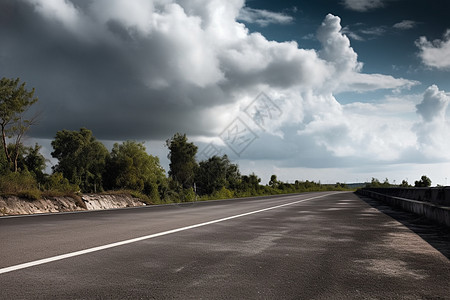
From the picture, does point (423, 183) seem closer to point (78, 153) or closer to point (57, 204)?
point (78, 153)

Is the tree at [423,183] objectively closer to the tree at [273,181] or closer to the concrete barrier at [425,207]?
the tree at [273,181]

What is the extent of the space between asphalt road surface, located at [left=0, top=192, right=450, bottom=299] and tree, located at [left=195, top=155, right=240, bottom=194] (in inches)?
3233

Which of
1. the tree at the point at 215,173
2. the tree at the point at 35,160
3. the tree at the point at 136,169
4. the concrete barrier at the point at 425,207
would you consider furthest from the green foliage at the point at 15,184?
the tree at the point at 215,173

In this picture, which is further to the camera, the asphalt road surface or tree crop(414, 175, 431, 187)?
tree crop(414, 175, 431, 187)

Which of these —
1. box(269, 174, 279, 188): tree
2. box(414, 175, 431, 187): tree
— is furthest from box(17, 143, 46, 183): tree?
box(414, 175, 431, 187): tree

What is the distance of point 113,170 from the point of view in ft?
206

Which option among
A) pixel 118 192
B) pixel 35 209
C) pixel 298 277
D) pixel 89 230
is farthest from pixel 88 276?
pixel 118 192

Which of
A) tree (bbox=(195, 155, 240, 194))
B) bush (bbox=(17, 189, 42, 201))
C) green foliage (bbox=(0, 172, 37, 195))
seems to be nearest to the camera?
green foliage (bbox=(0, 172, 37, 195))

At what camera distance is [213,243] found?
746cm

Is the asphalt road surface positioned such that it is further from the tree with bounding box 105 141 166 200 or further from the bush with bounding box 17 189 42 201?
the tree with bounding box 105 141 166 200

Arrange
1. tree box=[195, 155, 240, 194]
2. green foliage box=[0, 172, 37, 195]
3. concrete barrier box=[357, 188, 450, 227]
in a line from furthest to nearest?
1. tree box=[195, 155, 240, 194]
2. green foliage box=[0, 172, 37, 195]
3. concrete barrier box=[357, 188, 450, 227]

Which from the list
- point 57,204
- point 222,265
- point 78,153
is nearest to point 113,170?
point 78,153

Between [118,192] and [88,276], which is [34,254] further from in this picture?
[118,192]

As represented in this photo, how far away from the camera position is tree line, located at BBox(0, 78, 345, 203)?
32.8 m
